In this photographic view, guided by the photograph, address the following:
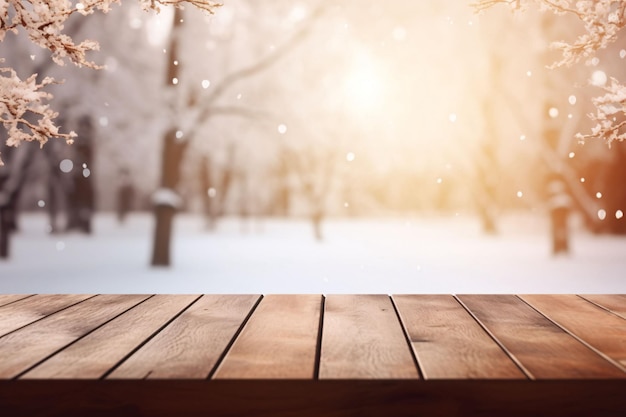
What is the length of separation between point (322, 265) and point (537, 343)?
1056 cm

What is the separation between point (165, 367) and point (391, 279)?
9528 mm

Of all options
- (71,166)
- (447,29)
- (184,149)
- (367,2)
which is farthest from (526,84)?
(71,166)

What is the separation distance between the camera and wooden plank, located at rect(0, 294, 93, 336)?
261cm

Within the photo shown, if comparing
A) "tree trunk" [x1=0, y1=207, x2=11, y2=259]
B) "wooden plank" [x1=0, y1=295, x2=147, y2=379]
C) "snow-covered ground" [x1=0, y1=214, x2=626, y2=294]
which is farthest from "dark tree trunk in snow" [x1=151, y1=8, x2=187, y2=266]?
"wooden plank" [x1=0, y1=295, x2=147, y2=379]

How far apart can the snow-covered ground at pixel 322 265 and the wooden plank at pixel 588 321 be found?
6.84 m

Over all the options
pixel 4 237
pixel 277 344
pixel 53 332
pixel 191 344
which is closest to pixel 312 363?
pixel 277 344

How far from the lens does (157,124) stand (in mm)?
11383

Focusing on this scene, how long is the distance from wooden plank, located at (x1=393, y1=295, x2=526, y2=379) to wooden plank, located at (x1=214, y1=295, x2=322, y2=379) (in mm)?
363

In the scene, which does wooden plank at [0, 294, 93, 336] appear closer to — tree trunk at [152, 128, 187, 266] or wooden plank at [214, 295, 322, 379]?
wooden plank at [214, 295, 322, 379]

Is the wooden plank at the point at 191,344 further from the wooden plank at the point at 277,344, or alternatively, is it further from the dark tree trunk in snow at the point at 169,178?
the dark tree trunk in snow at the point at 169,178

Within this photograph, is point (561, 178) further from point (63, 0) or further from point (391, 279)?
point (63, 0)

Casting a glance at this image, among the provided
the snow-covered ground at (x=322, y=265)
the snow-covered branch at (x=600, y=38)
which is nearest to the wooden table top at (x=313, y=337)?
the snow-covered branch at (x=600, y=38)

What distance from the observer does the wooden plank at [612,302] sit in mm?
2920
